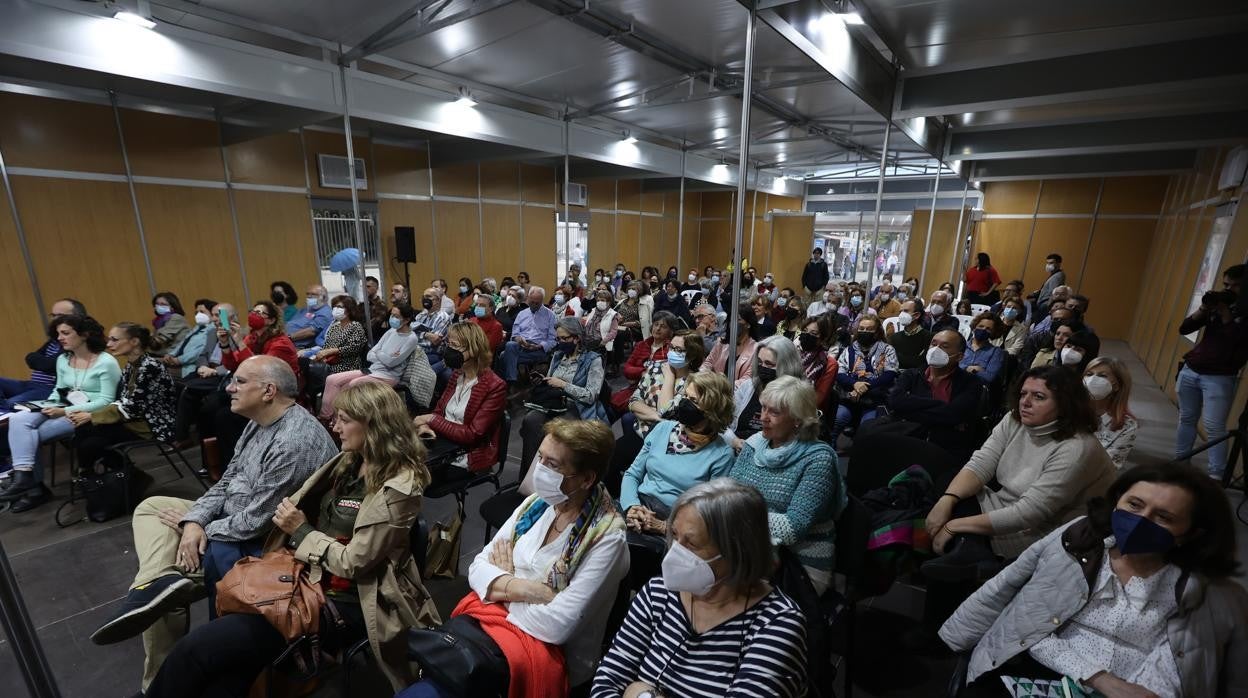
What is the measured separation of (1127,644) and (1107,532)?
306mm

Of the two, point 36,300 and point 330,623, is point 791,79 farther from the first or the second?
point 36,300

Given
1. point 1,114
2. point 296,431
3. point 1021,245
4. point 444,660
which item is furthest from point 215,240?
point 1021,245

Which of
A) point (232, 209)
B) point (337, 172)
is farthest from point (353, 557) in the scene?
point (337, 172)

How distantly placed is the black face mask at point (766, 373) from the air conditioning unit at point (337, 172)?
697 cm

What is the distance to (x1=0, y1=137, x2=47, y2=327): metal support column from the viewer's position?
16.5 feet

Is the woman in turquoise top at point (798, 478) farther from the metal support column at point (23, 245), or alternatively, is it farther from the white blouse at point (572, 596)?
the metal support column at point (23, 245)

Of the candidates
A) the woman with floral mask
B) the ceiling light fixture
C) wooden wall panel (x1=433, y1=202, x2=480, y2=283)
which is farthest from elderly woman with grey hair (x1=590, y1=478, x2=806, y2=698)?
wooden wall panel (x1=433, y1=202, x2=480, y2=283)

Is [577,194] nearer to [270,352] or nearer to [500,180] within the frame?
[500,180]

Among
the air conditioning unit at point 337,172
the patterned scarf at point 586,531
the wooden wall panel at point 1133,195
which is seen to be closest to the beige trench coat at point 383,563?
the patterned scarf at point 586,531

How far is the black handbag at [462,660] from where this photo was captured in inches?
57.9

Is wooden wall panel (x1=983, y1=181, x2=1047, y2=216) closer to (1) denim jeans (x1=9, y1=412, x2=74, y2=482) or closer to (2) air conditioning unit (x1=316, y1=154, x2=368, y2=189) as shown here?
(2) air conditioning unit (x1=316, y1=154, x2=368, y2=189)

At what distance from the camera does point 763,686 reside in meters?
1.24

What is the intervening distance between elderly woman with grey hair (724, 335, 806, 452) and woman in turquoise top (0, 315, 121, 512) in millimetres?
4281

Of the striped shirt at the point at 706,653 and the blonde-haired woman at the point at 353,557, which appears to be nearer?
the striped shirt at the point at 706,653
